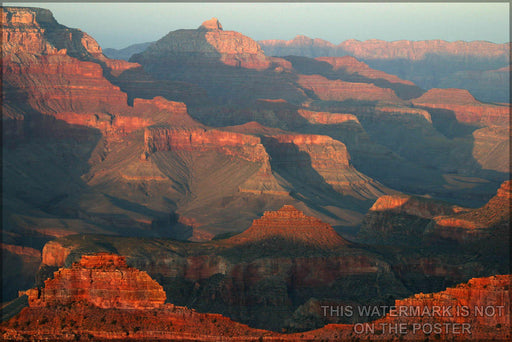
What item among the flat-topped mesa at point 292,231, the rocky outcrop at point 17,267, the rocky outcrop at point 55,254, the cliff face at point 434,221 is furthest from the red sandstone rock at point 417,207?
the rocky outcrop at point 17,267

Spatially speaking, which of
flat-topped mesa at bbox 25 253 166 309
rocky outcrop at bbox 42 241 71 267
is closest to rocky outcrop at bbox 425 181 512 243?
rocky outcrop at bbox 42 241 71 267

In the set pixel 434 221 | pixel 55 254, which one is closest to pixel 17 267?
pixel 55 254

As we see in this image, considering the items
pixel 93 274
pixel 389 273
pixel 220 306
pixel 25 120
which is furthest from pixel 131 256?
pixel 25 120

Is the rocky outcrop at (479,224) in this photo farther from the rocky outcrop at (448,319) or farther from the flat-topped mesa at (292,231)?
the rocky outcrop at (448,319)

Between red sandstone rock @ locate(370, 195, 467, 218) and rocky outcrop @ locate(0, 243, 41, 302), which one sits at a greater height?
red sandstone rock @ locate(370, 195, 467, 218)

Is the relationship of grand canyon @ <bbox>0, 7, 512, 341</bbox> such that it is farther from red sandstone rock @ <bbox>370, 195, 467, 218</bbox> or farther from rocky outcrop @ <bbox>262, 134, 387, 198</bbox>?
rocky outcrop @ <bbox>262, 134, 387, 198</bbox>

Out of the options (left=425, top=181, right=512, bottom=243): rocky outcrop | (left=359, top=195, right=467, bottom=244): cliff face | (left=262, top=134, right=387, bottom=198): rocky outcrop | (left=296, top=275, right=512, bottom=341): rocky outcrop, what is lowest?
(left=262, top=134, right=387, bottom=198): rocky outcrop

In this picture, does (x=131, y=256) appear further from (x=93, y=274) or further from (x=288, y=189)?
(x=288, y=189)

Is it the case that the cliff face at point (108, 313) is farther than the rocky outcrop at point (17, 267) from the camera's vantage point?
No
